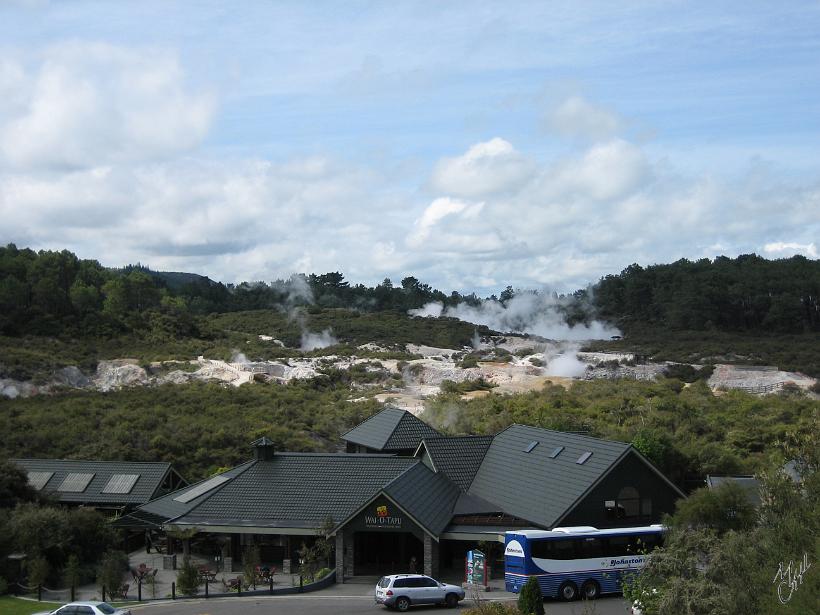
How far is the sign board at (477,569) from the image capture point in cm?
2400

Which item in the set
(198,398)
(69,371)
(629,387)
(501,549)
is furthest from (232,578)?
(69,371)

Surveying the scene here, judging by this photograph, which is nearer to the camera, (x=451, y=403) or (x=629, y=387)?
(x=451, y=403)

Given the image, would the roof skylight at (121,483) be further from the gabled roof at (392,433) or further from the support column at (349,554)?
the support column at (349,554)

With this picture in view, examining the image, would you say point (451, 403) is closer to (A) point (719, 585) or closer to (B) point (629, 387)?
(B) point (629, 387)

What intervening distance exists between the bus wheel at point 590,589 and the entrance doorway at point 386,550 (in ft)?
19.2

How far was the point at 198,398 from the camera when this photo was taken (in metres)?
57.6

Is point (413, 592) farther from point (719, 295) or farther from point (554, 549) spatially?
point (719, 295)

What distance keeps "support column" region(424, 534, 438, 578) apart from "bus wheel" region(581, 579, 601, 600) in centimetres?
468

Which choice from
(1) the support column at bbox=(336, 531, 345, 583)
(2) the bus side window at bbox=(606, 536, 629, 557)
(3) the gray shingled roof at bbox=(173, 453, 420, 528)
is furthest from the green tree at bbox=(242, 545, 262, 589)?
(2) the bus side window at bbox=(606, 536, 629, 557)

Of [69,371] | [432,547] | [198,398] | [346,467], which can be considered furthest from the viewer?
[69,371]

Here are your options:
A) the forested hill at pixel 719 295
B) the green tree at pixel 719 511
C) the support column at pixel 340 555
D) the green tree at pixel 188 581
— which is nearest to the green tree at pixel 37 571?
the green tree at pixel 188 581

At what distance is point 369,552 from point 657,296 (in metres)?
101

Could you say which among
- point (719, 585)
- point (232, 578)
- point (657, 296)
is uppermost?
point (657, 296)

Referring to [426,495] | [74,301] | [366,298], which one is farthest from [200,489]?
[366,298]
